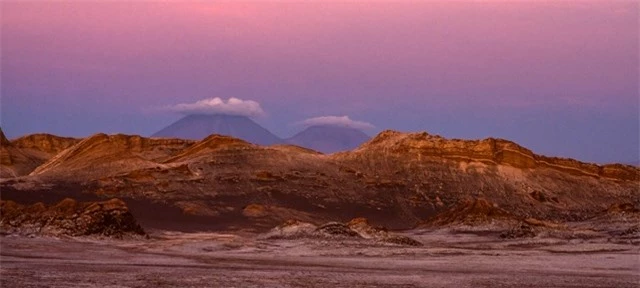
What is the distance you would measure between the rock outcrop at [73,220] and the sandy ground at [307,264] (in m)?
1.79

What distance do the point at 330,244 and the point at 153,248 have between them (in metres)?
8.62

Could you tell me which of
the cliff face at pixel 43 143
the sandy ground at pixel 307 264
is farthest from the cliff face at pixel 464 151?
the cliff face at pixel 43 143

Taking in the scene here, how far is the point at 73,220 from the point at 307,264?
19.6 meters

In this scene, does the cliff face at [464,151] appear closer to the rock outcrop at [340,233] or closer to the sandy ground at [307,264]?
the rock outcrop at [340,233]

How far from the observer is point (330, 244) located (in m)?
46.9

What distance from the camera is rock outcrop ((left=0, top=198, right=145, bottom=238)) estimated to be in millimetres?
49656

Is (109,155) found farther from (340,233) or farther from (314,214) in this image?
(340,233)

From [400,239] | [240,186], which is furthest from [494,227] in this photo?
[240,186]

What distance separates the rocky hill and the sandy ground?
24591 millimetres

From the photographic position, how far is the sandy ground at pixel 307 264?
26.8m

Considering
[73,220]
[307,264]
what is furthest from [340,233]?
[307,264]

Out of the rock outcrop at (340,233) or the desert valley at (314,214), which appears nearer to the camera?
the desert valley at (314,214)

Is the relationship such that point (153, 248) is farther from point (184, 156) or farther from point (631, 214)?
point (184, 156)

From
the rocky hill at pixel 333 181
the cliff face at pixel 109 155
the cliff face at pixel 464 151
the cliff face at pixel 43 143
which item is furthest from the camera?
the cliff face at pixel 43 143
